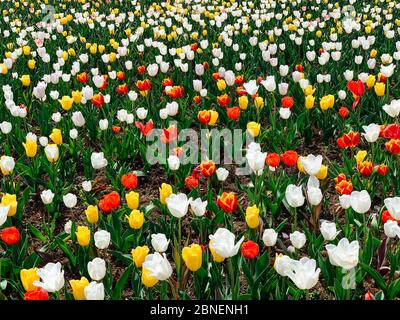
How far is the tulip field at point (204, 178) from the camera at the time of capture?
104 inches

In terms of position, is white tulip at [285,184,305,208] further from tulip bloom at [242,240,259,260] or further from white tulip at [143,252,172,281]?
white tulip at [143,252,172,281]

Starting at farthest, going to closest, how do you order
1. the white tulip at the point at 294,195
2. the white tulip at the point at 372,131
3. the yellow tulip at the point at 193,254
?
the white tulip at the point at 372,131
the white tulip at the point at 294,195
the yellow tulip at the point at 193,254

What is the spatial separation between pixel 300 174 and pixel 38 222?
5.62ft

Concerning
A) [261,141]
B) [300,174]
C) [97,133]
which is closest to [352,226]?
[300,174]

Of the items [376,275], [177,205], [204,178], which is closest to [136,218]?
[177,205]

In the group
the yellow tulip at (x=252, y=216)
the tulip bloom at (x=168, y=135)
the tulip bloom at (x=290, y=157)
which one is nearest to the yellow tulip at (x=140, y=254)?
the yellow tulip at (x=252, y=216)

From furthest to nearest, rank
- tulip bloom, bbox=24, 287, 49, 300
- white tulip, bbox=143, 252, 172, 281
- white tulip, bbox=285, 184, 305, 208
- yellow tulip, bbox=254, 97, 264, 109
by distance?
1. yellow tulip, bbox=254, 97, 264, 109
2. white tulip, bbox=285, 184, 305, 208
3. white tulip, bbox=143, 252, 172, 281
4. tulip bloom, bbox=24, 287, 49, 300

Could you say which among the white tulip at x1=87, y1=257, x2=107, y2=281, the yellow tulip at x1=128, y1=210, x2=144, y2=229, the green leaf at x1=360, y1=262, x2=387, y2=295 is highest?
the yellow tulip at x1=128, y1=210, x2=144, y2=229

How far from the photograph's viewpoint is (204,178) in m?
4.18

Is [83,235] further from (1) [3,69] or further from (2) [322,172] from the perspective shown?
(1) [3,69]

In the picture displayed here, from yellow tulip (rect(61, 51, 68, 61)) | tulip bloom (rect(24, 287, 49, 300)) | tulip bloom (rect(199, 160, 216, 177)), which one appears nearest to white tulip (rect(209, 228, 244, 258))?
tulip bloom (rect(24, 287, 49, 300))

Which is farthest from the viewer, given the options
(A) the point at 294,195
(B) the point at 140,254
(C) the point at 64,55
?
(C) the point at 64,55

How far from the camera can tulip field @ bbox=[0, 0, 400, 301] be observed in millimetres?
2652

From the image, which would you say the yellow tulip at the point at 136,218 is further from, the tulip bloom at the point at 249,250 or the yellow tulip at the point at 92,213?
the tulip bloom at the point at 249,250
